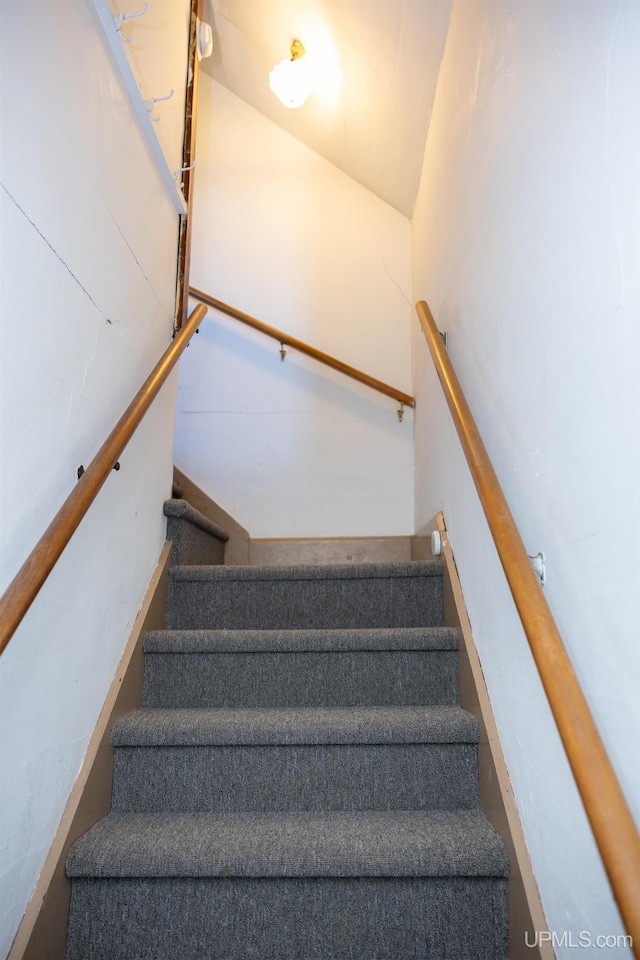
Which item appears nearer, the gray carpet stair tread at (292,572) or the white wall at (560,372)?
the white wall at (560,372)

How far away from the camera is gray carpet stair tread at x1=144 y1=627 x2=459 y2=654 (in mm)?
1589

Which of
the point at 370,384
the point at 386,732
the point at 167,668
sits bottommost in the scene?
A: the point at 386,732

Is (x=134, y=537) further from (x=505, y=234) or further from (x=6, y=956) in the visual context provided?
(x=505, y=234)

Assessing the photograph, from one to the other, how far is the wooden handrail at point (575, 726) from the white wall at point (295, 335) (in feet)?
5.55

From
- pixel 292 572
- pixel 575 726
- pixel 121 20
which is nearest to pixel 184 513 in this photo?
pixel 292 572

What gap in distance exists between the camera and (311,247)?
3.07 m

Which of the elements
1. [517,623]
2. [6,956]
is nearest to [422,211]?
[517,623]

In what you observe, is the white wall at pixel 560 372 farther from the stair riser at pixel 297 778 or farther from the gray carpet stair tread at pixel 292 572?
the gray carpet stair tread at pixel 292 572

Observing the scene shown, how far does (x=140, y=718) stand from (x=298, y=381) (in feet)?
6.13

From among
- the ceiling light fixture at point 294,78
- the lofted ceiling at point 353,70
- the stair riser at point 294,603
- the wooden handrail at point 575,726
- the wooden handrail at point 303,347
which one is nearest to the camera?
the wooden handrail at point 575,726

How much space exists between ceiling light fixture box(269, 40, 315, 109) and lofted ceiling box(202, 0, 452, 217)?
5 centimetres

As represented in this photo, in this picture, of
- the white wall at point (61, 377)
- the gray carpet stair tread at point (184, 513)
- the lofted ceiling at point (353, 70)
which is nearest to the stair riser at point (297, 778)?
the white wall at point (61, 377)

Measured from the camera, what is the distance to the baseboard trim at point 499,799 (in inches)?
39.6

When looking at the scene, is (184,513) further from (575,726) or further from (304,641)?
(575,726)
